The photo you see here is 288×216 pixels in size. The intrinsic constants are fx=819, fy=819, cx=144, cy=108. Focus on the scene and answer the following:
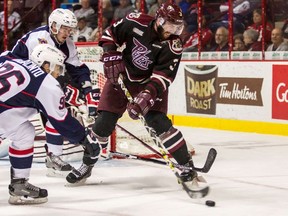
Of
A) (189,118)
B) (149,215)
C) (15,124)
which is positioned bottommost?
(189,118)

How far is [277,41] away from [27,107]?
13.4 ft

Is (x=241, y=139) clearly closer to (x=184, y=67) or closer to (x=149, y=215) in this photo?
(x=184, y=67)

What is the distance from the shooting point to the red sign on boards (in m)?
7.25

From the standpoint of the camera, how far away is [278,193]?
4.36 m

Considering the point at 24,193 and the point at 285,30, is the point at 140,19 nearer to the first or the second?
the point at 24,193

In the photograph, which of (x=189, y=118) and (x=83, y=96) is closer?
(x=83, y=96)

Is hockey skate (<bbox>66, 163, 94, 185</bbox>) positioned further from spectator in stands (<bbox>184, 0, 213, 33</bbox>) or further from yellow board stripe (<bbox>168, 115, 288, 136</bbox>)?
spectator in stands (<bbox>184, 0, 213, 33</bbox>)

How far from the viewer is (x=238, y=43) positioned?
7906 millimetres

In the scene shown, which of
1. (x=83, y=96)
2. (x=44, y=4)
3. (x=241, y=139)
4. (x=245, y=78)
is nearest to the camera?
(x=83, y=96)

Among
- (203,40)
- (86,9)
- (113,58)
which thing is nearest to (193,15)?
(203,40)

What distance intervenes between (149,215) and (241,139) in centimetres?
343

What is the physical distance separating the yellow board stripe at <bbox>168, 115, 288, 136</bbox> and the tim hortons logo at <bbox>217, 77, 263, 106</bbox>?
0.18m

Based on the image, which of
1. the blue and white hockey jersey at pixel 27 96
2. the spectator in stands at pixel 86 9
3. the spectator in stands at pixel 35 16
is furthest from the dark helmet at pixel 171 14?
the spectator in stands at pixel 35 16

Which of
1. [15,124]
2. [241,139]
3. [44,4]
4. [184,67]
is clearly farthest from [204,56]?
[15,124]
